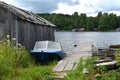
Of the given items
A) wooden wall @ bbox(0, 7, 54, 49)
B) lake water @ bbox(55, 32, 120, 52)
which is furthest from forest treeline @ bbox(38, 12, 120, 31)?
wooden wall @ bbox(0, 7, 54, 49)

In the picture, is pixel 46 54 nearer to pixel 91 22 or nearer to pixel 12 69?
pixel 12 69

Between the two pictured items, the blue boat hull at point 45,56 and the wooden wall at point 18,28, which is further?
the blue boat hull at point 45,56

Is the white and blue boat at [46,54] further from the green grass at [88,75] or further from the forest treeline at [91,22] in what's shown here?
the forest treeline at [91,22]

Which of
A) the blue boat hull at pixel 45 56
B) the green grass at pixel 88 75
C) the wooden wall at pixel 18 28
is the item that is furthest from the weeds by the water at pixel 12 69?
the blue boat hull at pixel 45 56

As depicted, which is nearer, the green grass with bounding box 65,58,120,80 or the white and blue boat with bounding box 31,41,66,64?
the green grass with bounding box 65,58,120,80

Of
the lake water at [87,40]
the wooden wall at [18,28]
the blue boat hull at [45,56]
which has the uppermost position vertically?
the wooden wall at [18,28]

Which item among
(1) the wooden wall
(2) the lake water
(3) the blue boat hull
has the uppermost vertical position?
(1) the wooden wall

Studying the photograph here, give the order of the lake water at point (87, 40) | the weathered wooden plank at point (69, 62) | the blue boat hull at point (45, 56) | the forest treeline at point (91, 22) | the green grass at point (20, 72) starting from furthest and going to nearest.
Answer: the forest treeline at point (91, 22)
the lake water at point (87, 40)
the blue boat hull at point (45, 56)
the weathered wooden plank at point (69, 62)
the green grass at point (20, 72)

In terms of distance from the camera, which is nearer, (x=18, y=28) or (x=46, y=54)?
(x=18, y=28)

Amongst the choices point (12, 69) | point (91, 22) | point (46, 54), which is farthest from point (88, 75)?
point (91, 22)

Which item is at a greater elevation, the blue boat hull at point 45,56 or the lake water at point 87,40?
the blue boat hull at point 45,56

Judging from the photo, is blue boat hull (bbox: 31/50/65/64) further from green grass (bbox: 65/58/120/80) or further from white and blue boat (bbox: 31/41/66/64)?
green grass (bbox: 65/58/120/80)

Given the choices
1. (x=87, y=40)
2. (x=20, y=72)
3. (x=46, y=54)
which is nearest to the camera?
(x=20, y=72)

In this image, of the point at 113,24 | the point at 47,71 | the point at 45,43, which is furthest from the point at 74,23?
the point at 47,71
